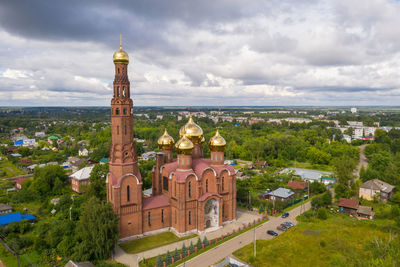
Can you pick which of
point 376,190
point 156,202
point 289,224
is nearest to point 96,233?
point 156,202

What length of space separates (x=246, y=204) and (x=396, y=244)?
1677 centimetres

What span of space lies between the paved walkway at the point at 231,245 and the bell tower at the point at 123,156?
6.81m

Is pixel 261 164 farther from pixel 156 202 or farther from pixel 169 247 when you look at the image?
pixel 169 247

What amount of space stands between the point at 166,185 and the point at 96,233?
8915 millimetres

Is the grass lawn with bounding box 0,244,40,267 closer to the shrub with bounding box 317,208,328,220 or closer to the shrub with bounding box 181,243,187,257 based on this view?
the shrub with bounding box 181,243,187,257

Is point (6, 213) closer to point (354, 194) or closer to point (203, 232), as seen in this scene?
point (203, 232)

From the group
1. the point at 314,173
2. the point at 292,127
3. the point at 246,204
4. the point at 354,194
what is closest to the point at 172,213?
the point at 246,204

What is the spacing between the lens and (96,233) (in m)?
20.7

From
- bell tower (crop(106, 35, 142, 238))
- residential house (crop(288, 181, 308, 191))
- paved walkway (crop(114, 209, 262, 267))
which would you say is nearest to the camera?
paved walkway (crop(114, 209, 262, 267))

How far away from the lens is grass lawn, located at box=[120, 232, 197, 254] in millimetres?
23141

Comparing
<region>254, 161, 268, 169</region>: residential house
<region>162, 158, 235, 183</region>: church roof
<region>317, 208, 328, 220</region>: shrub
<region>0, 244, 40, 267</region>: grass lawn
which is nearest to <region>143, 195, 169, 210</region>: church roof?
<region>162, 158, 235, 183</region>: church roof

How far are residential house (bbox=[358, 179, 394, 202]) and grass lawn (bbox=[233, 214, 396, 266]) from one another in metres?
6.76

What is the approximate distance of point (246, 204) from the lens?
33281 millimetres

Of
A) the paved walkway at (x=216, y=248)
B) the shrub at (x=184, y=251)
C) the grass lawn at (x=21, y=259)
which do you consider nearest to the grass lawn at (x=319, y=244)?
the paved walkway at (x=216, y=248)
